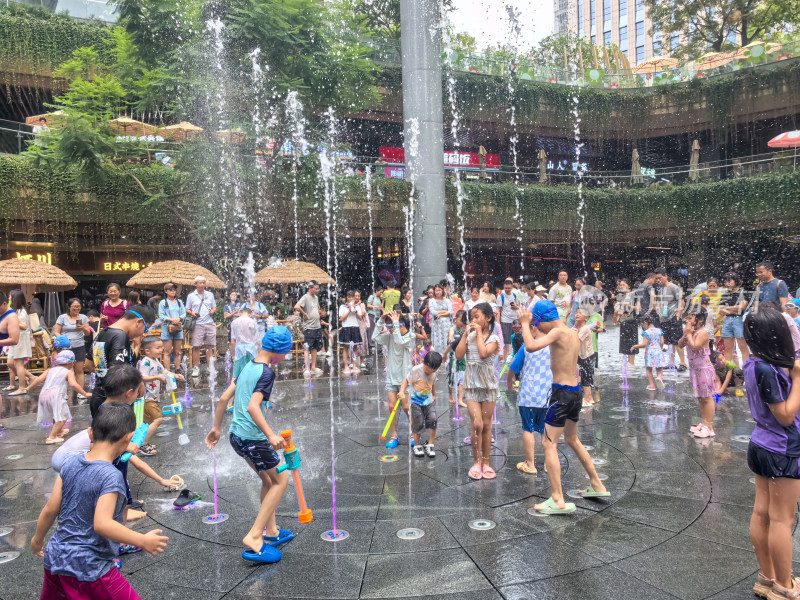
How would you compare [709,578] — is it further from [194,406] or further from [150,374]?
[194,406]

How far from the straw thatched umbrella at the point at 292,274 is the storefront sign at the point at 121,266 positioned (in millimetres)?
8202

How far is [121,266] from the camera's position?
68.4ft

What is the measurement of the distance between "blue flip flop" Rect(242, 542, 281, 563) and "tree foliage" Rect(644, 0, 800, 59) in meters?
31.4

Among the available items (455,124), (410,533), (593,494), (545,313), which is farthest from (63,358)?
(455,124)

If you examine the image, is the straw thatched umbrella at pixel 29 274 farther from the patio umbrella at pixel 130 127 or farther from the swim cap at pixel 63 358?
the swim cap at pixel 63 358

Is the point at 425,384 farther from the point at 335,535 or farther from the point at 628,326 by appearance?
the point at 628,326

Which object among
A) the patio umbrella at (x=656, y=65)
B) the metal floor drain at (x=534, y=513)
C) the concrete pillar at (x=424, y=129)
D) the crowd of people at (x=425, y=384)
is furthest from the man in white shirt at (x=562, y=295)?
the patio umbrella at (x=656, y=65)

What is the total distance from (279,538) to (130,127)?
15.9m

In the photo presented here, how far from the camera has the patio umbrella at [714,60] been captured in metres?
25.7

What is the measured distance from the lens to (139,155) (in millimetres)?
17109

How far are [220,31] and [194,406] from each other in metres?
10.9

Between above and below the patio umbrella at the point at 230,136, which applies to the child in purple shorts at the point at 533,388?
below

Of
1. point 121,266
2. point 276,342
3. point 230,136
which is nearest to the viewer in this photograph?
point 276,342

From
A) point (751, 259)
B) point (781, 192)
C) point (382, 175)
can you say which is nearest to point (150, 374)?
point (382, 175)
